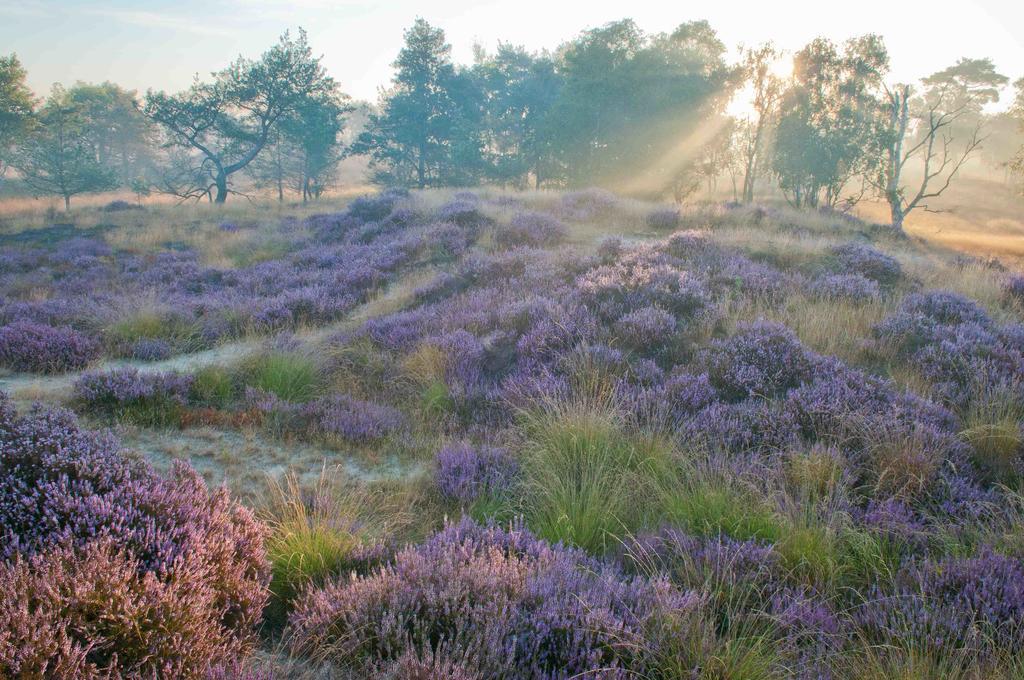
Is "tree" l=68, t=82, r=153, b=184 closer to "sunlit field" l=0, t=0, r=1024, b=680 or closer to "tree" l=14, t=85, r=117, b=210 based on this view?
"tree" l=14, t=85, r=117, b=210

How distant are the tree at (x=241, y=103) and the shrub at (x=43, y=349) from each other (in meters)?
26.9

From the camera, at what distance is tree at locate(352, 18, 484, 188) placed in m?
36.9

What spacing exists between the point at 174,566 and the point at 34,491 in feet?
3.45

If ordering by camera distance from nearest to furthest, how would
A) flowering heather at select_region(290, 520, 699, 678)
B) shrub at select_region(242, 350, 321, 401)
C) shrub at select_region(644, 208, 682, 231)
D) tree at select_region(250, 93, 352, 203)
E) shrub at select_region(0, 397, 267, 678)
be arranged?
shrub at select_region(0, 397, 267, 678) → flowering heather at select_region(290, 520, 699, 678) → shrub at select_region(242, 350, 321, 401) → shrub at select_region(644, 208, 682, 231) → tree at select_region(250, 93, 352, 203)

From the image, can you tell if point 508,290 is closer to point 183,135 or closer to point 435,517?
point 435,517

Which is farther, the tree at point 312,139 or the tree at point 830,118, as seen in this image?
the tree at point 312,139

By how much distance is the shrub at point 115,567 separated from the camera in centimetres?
197

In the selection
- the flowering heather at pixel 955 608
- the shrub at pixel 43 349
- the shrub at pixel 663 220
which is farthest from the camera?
the shrub at pixel 663 220

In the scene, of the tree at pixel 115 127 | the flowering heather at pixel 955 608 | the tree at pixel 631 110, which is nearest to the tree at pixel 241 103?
Result: the tree at pixel 631 110

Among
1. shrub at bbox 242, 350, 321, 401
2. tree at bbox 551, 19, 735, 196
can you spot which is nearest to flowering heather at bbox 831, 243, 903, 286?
shrub at bbox 242, 350, 321, 401

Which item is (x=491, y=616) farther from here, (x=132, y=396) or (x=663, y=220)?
(x=663, y=220)

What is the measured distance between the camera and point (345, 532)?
3324 mm

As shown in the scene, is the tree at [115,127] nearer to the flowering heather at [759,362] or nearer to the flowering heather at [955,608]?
the flowering heather at [759,362]

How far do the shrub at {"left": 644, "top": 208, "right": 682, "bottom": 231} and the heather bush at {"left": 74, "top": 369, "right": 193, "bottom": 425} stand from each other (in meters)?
13.6
